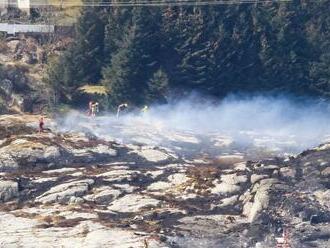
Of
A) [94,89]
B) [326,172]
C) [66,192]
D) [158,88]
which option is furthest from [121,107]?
[326,172]

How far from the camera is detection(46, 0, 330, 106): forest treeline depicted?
73438 millimetres

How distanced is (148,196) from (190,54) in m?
26.4

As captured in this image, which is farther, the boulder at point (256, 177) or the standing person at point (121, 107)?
the standing person at point (121, 107)

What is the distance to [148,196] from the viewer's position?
171 ft

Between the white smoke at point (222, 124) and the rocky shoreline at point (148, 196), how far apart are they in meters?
4.16

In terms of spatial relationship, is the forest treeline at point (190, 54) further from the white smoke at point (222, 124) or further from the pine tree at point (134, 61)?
the white smoke at point (222, 124)

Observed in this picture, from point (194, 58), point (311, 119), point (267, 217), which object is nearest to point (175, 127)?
point (194, 58)

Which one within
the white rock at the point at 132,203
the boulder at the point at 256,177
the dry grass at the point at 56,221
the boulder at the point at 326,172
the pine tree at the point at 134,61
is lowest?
the dry grass at the point at 56,221

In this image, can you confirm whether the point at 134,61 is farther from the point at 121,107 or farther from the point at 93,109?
the point at 93,109

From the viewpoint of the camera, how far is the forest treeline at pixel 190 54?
73438 mm

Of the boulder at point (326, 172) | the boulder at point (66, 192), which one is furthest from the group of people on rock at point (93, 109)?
the boulder at point (326, 172)

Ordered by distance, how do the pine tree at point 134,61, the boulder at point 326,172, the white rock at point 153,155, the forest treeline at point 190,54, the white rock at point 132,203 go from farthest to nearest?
the forest treeline at point 190,54, the pine tree at point 134,61, the white rock at point 153,155, the boulder at point 326,172, the white rock at point 132,203

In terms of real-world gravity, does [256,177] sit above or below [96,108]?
below

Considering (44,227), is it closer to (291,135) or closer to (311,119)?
(291,135)
